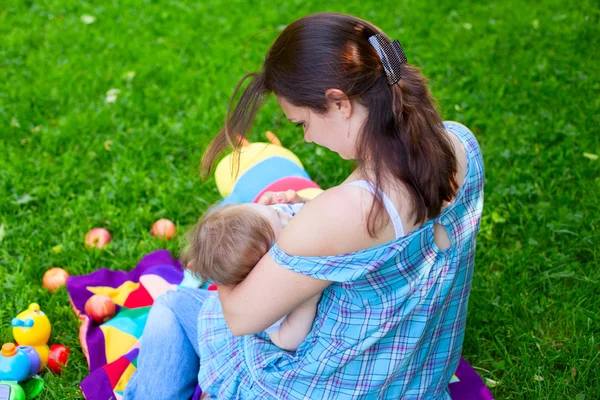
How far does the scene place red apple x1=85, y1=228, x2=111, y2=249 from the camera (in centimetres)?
317

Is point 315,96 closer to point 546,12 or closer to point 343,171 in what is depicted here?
point 343,171

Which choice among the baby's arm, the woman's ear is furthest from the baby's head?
the woman's ear

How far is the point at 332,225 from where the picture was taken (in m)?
1.65

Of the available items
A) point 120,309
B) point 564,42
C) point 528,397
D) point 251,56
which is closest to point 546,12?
point 564,42

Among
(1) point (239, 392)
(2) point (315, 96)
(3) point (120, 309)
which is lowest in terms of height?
(3) point (120, 309)

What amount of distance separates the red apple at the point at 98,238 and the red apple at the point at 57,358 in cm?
65

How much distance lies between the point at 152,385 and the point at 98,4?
4.16m

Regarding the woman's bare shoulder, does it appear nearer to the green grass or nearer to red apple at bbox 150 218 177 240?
the green grass

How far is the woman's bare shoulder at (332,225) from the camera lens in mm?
1643

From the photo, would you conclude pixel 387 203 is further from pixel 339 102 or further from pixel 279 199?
pixel 279 199

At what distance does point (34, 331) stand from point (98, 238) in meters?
0.69

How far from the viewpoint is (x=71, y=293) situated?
283 centimetres

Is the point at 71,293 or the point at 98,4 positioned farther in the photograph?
the point at 98,4

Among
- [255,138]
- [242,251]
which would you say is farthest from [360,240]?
[255,138]
